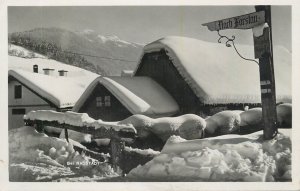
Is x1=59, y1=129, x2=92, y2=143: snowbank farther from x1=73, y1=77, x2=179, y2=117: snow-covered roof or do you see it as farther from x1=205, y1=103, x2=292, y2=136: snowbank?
x1=205, y1=103, x2=292, y2=136: snowbank

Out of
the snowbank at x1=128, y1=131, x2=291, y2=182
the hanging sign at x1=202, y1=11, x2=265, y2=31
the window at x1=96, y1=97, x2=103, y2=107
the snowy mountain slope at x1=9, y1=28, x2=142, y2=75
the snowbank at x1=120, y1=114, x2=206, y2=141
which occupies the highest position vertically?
the hanging sign at x1=202, y1=11, x2=265, y2=31

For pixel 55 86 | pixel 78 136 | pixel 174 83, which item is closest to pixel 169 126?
pixel 174 83

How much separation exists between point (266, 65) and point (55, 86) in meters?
2.88

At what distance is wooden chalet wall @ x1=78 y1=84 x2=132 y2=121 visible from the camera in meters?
6.26

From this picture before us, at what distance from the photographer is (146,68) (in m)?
6.43

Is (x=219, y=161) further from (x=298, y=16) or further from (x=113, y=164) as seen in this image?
(x=298, y=16)

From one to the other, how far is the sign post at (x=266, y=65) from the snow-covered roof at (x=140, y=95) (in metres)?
1.20

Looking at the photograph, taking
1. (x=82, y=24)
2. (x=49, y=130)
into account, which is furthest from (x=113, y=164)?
(x=82, y=24)

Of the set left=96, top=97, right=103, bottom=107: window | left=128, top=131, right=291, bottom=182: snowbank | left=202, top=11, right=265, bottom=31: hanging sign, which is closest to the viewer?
left=128, top=131, right=291, bottom=182: snowbank

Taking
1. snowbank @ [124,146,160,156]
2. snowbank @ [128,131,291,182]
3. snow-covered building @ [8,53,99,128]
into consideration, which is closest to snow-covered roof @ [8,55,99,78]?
snow-covered building @ [8,53,99,128]

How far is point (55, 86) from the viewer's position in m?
6.39

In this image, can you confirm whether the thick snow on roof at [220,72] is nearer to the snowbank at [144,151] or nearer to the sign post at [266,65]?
the sign post at [266,65]

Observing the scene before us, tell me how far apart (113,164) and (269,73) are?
2.43m

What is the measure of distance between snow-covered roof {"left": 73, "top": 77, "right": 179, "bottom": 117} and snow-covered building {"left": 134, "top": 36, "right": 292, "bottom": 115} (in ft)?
0.40
